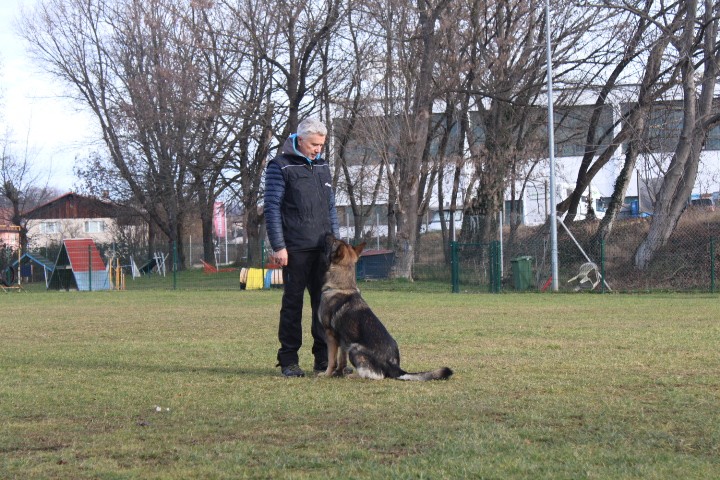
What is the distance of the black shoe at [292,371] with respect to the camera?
271 inches

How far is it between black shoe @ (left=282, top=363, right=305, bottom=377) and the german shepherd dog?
249 mm

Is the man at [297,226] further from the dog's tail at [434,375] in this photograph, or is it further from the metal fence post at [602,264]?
the metal fence post at [602,264]

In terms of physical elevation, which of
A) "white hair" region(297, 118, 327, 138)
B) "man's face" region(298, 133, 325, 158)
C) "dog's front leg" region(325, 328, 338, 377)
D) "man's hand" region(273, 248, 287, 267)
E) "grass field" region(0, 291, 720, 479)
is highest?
"white hair" region(297, 118, 327, 138)

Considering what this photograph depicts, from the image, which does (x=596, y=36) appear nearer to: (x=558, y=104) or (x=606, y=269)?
(x=558, y=104)

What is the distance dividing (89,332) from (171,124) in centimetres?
2617

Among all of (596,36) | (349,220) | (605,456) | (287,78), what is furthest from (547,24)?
(349,220)

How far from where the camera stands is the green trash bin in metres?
23.5

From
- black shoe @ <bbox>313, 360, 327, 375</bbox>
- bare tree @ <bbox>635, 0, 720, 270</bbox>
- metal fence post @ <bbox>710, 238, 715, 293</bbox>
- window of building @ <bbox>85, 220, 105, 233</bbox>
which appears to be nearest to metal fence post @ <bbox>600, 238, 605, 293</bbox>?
bare tree @ <bbox>635, 0, 720, 270</bbox>

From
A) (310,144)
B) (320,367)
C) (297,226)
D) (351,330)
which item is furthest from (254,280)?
(351,330)

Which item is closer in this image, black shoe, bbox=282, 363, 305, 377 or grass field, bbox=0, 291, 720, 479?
grass field, bbox=0, 291, 720, 479

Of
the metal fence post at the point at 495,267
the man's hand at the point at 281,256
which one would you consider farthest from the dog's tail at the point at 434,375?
the metal fence post at the point at 495,267

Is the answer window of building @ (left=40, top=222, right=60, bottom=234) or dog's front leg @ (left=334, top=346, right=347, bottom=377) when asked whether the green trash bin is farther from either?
window of building @ (left=40, top=222, right=60, bottom=234)

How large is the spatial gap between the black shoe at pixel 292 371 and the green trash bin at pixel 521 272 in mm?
17206

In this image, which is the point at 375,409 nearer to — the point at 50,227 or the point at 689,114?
the point at 689,114
